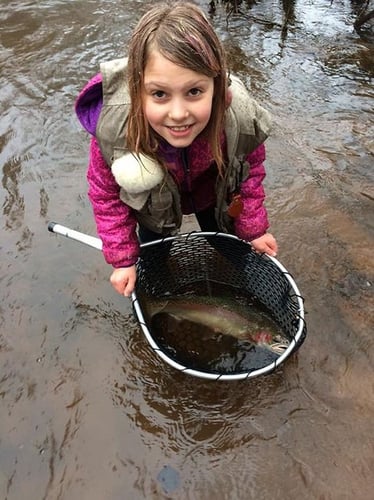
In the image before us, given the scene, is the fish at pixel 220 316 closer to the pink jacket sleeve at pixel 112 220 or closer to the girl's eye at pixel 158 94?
the pink jacket sleeve at pixel 112 220

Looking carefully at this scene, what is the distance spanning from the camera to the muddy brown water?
1730 millimetres

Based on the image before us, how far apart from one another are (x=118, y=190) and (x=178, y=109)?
1.63ft

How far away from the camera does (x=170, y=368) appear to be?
80.2 inches

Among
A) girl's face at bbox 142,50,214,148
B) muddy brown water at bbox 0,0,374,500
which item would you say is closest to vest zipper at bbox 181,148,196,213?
girl's face at bbox 142,50,214,148

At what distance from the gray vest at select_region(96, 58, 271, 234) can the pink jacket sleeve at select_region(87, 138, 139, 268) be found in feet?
0.20

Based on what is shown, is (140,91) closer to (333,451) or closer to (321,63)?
(333,451)

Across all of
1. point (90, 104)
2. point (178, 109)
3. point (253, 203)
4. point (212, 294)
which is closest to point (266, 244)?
point (253, 203)

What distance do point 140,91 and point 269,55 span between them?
3.06m

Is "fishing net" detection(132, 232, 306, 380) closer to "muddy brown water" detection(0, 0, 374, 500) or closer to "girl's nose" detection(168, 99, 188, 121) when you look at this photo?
"muddy brown water" detection(0, 0, 374, 500)

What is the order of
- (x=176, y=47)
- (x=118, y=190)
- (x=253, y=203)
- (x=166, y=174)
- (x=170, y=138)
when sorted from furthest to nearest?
(x=253, y=203) → (x=118, y=190) → (x=166, y=174) → (x=170, y=138) → (x=176, y=47)

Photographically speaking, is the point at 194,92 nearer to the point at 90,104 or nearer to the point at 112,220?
the point at 90,104

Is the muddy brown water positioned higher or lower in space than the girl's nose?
lower

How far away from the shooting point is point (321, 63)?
4.03 m

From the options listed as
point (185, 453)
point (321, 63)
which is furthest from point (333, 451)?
point (321, 63)
